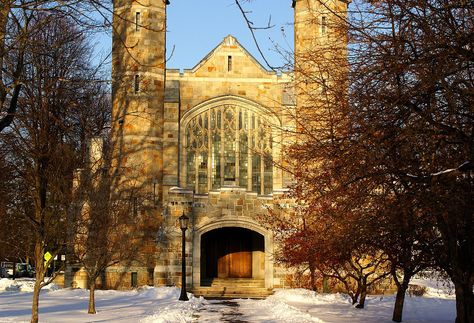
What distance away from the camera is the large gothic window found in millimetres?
31203

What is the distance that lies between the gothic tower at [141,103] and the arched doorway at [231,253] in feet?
13.5

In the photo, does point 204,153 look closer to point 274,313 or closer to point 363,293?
point 363,293

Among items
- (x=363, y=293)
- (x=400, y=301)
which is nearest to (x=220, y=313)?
(x=363, y=293)

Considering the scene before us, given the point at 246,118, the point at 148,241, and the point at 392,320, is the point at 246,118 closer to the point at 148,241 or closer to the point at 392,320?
the point at 148,241

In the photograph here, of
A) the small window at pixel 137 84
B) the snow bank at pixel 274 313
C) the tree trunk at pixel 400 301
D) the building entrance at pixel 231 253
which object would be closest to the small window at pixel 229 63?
the small window at pixel 137 84

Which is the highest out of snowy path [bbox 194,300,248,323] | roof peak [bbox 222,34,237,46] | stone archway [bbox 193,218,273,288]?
roof peak [bbox 222,34,237,46]

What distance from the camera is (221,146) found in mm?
31344

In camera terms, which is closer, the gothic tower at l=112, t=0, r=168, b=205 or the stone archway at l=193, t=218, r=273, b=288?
the gothic tower at l=112, t=0, r=168, b=205

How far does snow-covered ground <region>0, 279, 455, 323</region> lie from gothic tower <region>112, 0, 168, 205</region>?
5.57 metres

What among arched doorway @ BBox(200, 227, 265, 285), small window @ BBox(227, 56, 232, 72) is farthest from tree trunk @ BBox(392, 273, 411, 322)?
small window @ BBox(227, 56, 232, 72)

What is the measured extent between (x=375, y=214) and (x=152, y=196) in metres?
19.7

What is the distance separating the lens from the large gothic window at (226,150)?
102 ft

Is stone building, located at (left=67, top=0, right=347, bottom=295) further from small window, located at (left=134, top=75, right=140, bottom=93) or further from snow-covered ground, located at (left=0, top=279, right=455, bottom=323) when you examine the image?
snow-covered ground, located at (left=0, top=279, right=455, bottom=323)

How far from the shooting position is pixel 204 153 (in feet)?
103
